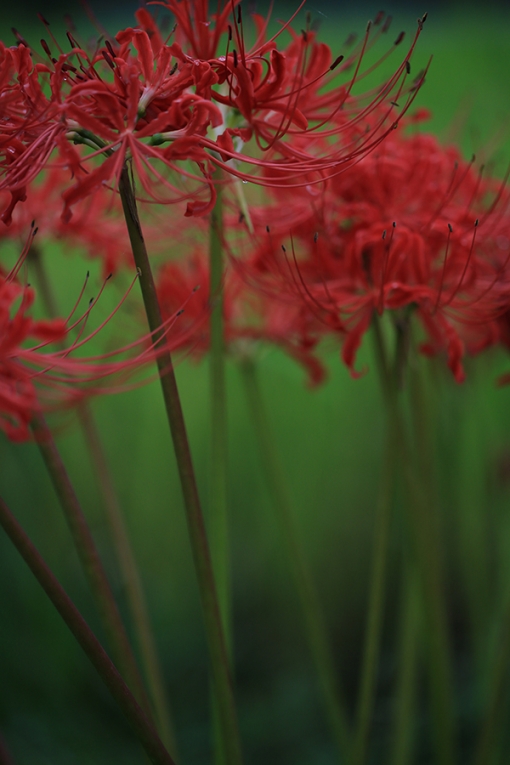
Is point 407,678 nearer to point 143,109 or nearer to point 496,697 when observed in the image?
point 496,697

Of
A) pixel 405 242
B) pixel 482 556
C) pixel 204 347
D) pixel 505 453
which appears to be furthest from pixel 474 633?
pixel 405 242

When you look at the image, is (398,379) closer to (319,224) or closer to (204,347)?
(319,224)

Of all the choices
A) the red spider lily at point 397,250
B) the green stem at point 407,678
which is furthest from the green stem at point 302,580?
the red spider lily at point 397,250

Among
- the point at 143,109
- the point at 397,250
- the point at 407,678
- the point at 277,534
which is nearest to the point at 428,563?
the point at 407,678

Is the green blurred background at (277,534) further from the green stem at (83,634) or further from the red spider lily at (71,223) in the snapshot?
the green stem at (83,634)

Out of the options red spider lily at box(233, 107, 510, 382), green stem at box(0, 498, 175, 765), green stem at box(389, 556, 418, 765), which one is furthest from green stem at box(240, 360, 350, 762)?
green stem at box(0, 498, 175, 765)

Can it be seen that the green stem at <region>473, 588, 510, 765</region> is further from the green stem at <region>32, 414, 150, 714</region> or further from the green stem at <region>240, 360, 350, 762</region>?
the green stem at <region>32, 414, 150, 714</region>
